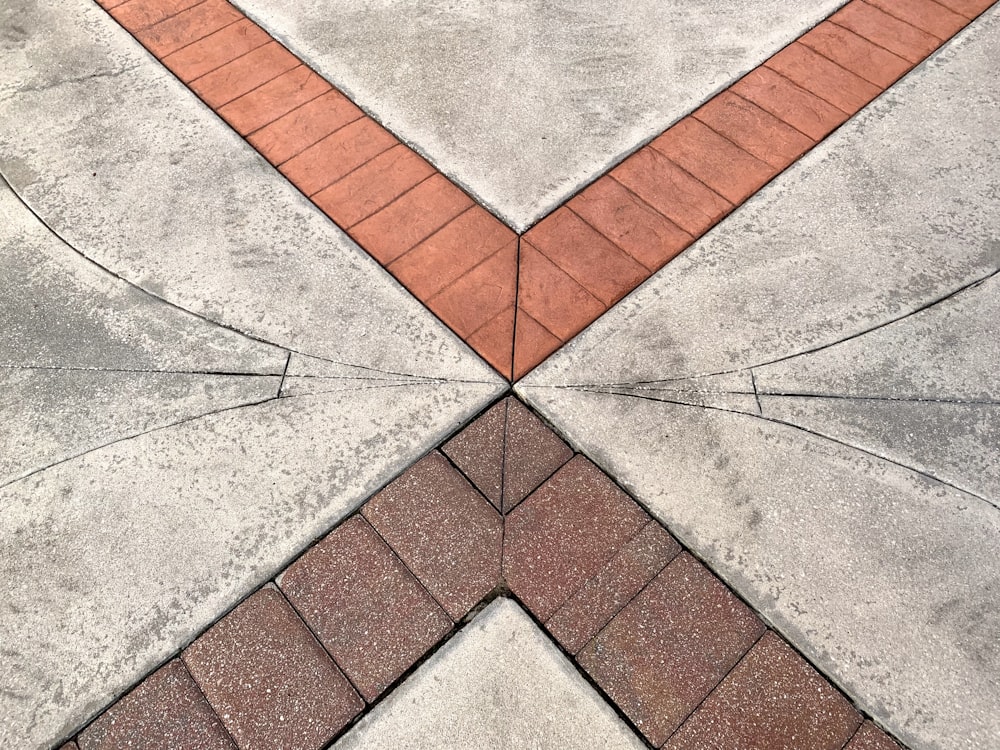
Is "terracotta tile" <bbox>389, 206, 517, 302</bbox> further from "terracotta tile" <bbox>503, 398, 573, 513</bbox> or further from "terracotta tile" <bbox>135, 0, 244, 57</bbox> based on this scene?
"terracotta tile" <bbox>135, 0, 244, 57</bbox>

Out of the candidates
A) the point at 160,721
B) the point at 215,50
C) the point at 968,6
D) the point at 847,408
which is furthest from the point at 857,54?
the point at 160,721

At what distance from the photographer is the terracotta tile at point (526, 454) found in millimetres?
2102

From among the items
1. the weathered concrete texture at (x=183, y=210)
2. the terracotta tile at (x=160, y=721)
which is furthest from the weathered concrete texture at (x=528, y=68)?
the terracotta tile at (x=160, y=721)

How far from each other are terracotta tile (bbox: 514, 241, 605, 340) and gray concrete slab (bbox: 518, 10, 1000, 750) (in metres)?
0.07

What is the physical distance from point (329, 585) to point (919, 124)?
283 cm

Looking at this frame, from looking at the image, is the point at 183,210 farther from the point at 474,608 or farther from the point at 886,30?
the point at 886,30

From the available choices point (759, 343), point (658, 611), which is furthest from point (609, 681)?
point (759, 343)

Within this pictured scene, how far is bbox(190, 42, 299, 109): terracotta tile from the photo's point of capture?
9.96ft

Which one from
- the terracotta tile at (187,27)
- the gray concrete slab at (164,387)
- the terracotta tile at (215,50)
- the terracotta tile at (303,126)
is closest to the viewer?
the gray concrete slab at (164,387)

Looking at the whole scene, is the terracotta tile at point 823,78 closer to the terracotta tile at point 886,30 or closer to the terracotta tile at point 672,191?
the terracotta tile at point 886,30

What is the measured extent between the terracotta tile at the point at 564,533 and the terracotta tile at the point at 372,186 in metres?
1.27

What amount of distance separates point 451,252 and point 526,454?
828 mm

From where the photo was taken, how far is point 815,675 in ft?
5.96

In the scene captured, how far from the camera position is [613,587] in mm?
1950
